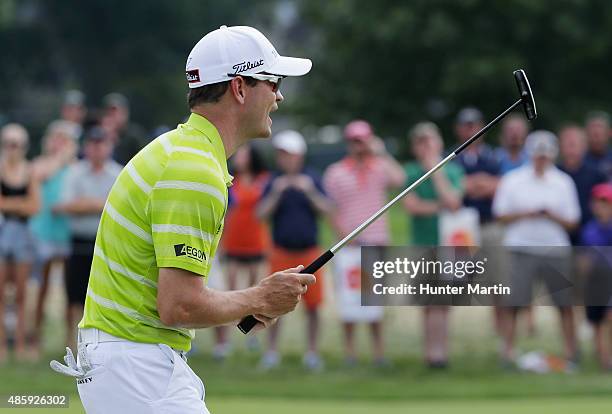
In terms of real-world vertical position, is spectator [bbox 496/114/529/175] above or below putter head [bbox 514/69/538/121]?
above

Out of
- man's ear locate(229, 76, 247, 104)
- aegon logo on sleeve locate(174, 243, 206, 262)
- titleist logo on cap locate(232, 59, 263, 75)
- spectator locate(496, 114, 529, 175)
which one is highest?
spectator locate(496, 114, 529, 175)

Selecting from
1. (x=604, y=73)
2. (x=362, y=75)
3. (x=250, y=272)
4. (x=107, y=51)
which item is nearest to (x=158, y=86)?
(x=107, y=51)

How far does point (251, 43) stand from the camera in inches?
196

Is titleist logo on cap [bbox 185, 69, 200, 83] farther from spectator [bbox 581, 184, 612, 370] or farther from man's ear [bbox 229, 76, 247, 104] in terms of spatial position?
spectator [bbox 581, 184, 612, 370]

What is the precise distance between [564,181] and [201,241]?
8003mm

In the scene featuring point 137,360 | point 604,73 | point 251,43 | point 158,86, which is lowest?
point 137,360

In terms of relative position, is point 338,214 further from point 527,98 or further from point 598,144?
point 527,98

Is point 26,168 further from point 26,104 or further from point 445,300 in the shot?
point 26,104

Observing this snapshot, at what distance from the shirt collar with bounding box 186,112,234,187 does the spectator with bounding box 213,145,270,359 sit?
→ 8.06 meters

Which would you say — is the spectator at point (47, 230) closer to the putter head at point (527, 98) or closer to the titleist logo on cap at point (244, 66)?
the putter head at point (527, 98)

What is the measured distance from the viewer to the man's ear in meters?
4.97

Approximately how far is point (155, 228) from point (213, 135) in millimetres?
472

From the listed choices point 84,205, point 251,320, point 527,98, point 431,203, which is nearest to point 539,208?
point 431,203

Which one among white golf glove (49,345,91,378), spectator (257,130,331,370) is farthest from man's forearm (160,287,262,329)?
spectator (257,130,331,370)
